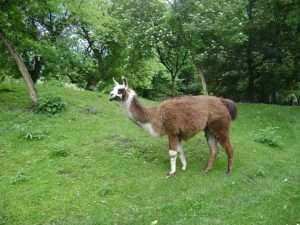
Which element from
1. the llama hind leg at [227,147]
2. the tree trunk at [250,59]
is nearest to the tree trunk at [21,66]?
the llama hind leg at [227,147]

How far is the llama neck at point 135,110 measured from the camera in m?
9.90

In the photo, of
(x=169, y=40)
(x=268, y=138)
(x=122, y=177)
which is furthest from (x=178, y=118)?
(x=169, y=40)

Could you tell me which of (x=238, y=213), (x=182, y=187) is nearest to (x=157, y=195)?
(x=182, y=187)

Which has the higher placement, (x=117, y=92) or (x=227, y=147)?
(x=117, y=92)

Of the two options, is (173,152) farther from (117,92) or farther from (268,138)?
(268,138)

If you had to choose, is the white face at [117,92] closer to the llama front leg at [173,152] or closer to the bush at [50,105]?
the llama front leg at [173,152]

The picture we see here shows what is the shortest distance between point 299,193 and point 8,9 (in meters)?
9.68

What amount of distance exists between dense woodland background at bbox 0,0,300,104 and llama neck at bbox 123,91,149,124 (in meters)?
4.97

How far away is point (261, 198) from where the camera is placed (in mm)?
8680

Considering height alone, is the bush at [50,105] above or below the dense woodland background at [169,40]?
below

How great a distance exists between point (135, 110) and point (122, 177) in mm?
1488

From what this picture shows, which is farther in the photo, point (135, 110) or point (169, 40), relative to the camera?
point (169, 40)

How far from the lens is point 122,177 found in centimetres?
937

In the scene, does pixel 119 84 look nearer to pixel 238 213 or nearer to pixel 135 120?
pixel 135 120
